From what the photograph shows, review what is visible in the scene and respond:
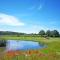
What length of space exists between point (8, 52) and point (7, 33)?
492 millimetres

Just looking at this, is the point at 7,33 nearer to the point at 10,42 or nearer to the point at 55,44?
the point at 10,42

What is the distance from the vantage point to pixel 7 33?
4.68 m

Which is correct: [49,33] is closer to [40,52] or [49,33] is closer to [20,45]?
[40,52]

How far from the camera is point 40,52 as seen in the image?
5094mm

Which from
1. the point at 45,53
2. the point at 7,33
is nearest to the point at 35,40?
the point at 45,53

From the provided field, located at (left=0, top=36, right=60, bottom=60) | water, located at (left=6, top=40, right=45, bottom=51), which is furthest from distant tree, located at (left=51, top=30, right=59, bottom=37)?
water, located at (left=6, top=40, right=45, bottom=51)

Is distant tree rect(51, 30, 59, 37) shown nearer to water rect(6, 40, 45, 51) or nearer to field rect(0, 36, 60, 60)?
field rect(0, 36, 60, 60)

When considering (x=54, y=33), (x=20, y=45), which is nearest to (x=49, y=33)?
(x=54, y=33)

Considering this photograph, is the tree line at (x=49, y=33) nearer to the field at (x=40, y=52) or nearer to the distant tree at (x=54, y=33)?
the distant tree at (x=54, y=33)

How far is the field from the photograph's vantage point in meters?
4.72

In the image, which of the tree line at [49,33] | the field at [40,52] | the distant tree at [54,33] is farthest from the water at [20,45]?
the distant tree at [54,33]

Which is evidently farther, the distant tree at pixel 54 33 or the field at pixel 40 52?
the distant tree at pixel 54 33

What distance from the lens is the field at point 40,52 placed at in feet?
15.5

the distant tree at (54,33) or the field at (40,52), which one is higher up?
the distant tree at (54,33)
